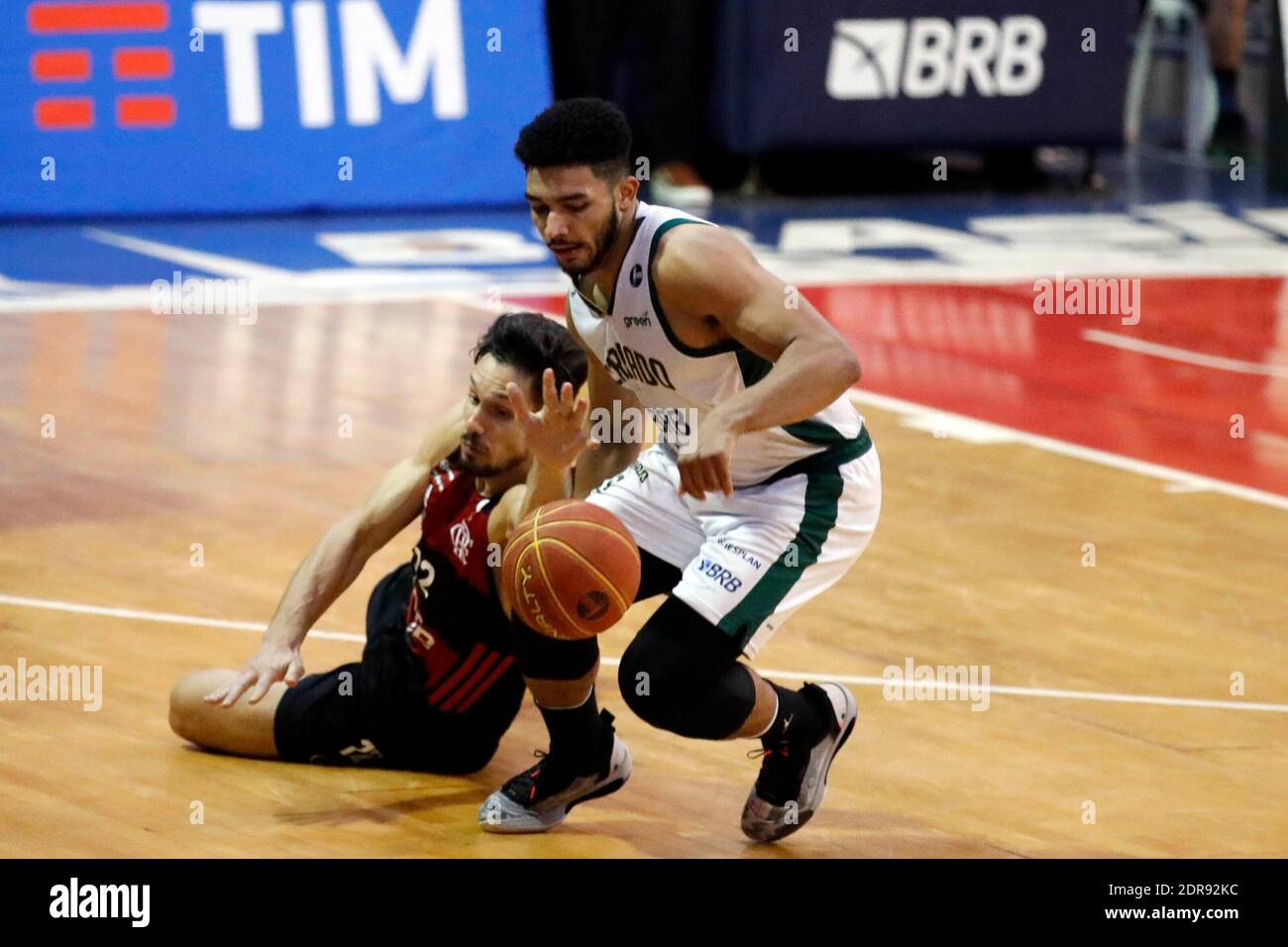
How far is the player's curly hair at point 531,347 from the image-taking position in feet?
17.9

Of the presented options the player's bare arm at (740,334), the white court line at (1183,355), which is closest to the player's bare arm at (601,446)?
the player's bare arm at (740,334)

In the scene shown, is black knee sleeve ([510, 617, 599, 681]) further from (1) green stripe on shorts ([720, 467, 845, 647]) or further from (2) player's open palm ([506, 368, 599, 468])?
(2) player's open palm ([506, 368, 599, 468])

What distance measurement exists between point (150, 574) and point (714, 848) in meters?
3.02

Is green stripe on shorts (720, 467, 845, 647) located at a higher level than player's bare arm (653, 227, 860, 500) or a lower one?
lower

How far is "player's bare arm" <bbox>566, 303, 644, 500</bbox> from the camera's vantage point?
573 centimetres

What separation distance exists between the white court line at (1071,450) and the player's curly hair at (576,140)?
4.67 m

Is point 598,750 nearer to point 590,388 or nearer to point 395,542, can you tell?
point 590,388

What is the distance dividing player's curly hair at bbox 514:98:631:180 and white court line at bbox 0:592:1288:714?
6.57ft

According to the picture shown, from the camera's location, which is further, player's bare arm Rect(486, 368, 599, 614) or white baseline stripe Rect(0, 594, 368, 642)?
white baseline stripe Rect(0, 594, 368, 642)

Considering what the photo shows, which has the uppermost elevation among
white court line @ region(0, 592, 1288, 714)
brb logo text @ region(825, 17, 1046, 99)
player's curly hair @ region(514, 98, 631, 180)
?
player's curly hair @ region(514, 98, 631, 180)

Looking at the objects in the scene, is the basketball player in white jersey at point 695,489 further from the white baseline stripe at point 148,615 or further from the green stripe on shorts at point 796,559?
the white baseline stripe at point 148,615

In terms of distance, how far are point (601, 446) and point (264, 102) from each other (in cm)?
955

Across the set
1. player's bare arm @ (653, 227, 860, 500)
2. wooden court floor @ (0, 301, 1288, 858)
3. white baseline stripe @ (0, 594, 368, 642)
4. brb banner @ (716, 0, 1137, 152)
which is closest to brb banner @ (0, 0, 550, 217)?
brb banner @ (716, 0, 1137, 152)

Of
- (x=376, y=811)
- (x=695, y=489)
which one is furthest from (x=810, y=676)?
(x=695, y=489)
